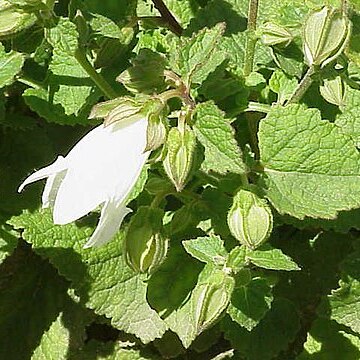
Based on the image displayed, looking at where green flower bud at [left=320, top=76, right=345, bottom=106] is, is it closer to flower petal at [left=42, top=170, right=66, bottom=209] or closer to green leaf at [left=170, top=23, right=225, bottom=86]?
green leaf at [left=170, top=23, right=225, bottom=86]

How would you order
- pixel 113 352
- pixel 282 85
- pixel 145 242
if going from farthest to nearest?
1. pixel 113 352
2. pixel 282 85
3. pixel 145 242

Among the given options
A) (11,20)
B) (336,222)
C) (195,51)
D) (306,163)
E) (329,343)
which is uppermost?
(11,20)

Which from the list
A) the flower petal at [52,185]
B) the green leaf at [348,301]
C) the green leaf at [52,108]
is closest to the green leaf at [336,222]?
the green leaf at [348,301]

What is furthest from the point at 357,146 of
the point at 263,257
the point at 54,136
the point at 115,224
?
the point at 54,136

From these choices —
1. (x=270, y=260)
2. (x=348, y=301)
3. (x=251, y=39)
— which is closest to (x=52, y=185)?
(x=270, y=260)

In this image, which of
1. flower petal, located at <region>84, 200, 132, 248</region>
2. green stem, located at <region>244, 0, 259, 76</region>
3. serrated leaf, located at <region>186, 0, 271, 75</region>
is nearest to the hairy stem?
serrated leaf, located at <region>186, 0, 271, 75</region>

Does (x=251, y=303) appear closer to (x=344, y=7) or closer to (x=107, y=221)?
Answer: (x=107, y=221)

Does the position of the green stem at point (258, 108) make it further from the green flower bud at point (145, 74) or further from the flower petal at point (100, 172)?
the flower petal at point (100, 172)
